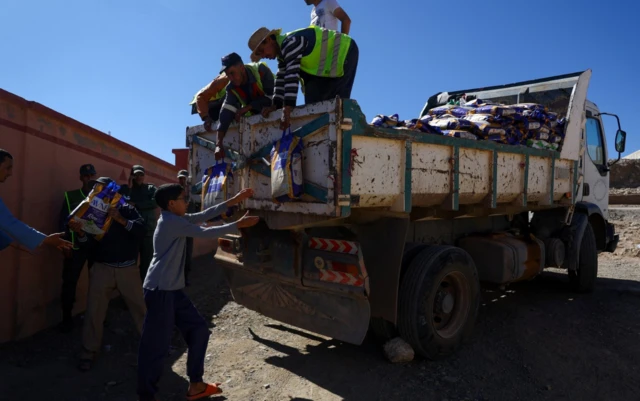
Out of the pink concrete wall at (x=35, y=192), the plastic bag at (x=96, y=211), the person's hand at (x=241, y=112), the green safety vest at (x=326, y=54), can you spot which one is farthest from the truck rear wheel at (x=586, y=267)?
the pink concrete wall at (x=35, y=192)

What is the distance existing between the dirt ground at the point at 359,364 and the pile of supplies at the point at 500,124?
1.92 m

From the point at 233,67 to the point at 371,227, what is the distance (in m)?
1.84

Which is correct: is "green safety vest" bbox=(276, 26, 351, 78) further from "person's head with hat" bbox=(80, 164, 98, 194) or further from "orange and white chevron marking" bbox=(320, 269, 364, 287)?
"person's head with hat" bbox=(80, 164, 98, 194)

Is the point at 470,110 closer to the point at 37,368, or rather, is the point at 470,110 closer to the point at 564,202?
the point at 564,202

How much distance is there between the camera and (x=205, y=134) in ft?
14.7

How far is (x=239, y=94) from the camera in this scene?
409 centimetres

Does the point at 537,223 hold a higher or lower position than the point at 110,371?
higher

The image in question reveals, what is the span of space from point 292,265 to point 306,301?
32 cm

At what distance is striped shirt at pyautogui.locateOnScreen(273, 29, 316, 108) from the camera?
351cm

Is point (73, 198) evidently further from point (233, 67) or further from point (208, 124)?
point (233, 67)

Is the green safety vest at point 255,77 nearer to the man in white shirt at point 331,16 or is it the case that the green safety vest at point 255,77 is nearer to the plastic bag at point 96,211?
the man in white shirt at point 331,16

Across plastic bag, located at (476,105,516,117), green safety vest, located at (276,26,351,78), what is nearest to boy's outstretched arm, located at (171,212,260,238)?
green safety vest, located at (276,26,351,78)

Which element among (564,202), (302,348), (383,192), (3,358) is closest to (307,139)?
(383,192)

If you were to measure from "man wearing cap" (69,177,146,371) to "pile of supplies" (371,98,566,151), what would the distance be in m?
2.40
